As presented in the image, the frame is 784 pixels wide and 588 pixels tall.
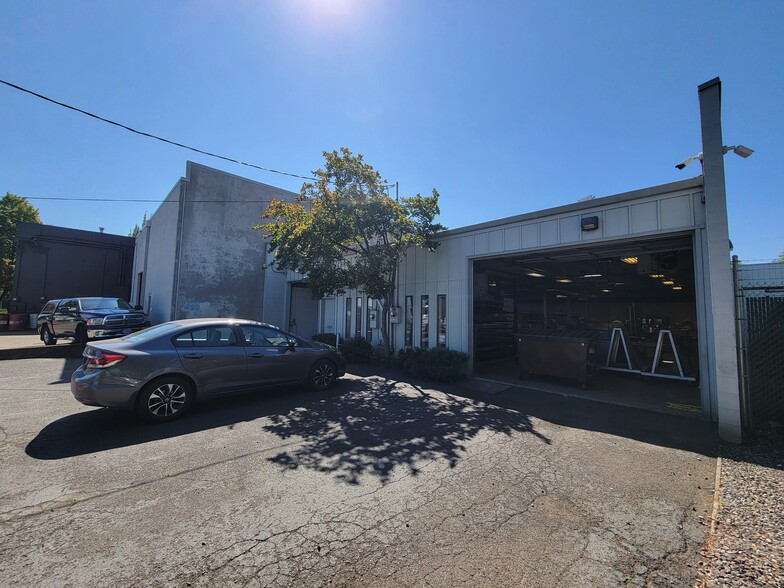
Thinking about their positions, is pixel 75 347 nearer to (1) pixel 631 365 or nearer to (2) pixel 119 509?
(2) pixel 119 509

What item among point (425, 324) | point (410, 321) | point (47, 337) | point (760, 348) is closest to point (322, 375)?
point (425, 324)

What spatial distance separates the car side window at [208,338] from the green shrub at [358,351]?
5.65 meters

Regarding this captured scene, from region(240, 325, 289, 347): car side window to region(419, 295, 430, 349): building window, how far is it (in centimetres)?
A: 466

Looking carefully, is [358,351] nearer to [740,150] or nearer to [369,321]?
[369,321]

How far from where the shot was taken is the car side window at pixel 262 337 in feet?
20.4

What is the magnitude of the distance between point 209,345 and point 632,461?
6.19 metres

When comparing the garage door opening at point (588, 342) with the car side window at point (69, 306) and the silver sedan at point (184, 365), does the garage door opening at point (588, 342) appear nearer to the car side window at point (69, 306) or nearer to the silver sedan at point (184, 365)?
the silver sedan at point (184, 365)

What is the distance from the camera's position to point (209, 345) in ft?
18.7

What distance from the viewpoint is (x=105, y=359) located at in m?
4.78

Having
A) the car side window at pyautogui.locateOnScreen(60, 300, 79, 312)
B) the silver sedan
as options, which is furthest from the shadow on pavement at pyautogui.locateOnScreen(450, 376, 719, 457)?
the car side window at pyautogui.locateOnScreen(60, 300, 79, 312)

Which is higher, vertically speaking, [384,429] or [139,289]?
[139,289]

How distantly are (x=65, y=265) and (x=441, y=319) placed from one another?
83.6 ft

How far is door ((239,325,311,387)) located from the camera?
6.11 metres

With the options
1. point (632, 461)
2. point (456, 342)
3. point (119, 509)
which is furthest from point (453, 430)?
point (456, 342)
